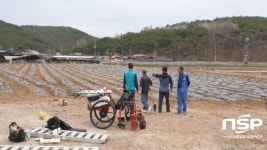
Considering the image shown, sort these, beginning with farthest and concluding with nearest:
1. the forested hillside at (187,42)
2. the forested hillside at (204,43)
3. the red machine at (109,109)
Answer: the forested hillside at (187,42) → the forested hillside at (204,43) → the red machine at (109,109)

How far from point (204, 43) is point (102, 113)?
10270cm

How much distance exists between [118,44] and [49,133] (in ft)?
434

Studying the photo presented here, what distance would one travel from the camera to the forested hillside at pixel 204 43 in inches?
3947

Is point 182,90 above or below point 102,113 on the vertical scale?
above

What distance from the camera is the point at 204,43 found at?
109375 mm

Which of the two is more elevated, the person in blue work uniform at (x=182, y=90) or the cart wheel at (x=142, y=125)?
the person in blue work uniform at (x=182, y=90)

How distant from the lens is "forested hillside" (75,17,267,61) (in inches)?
3947

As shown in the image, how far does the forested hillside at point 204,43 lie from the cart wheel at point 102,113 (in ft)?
292

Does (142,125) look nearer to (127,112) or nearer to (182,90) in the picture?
(127,112)

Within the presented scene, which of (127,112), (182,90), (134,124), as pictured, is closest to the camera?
(134,124)

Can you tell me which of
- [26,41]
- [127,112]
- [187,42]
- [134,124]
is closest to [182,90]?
[127,112]

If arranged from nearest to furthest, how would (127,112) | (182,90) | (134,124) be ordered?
(134,124) → (127,112) → (182,90)

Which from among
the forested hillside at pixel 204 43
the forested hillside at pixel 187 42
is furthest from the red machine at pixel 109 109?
the forested hillside at pixel 204 43

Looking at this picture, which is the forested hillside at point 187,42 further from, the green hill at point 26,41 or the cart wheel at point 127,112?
the cart wheel at point 127,112
